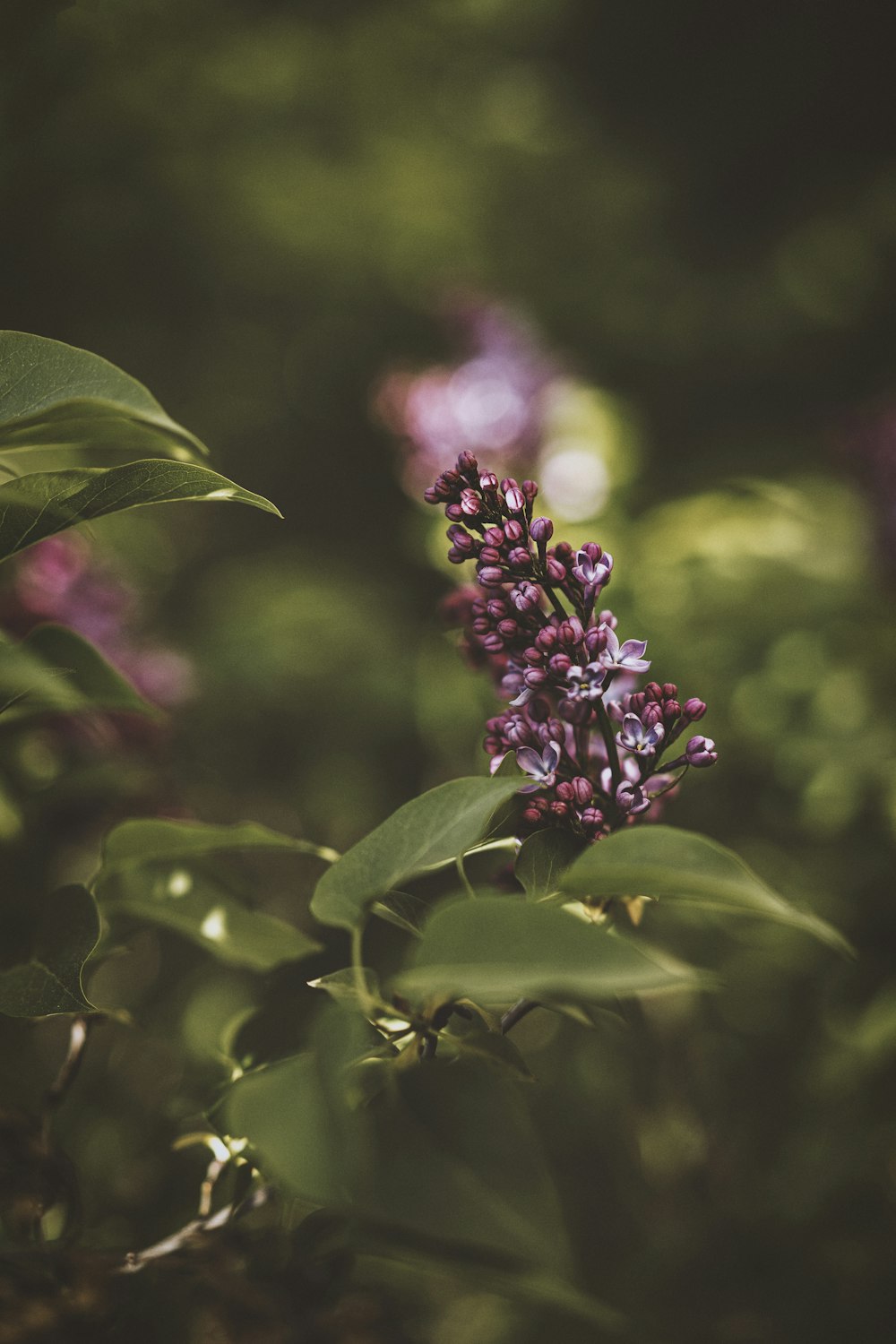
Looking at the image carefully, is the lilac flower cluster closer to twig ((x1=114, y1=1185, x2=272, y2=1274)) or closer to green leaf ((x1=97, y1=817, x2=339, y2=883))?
green leaf ((x1=97, y1=817, x2=339, y2=883))

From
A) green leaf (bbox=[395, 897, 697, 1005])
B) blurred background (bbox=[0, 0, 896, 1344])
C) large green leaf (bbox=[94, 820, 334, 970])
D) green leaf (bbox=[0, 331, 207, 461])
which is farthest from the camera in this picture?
blurred background (bbox=[0, 0, 896, 1344])

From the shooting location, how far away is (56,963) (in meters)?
0.46

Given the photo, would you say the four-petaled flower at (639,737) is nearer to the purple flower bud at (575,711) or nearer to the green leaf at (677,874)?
Answer: the purple flower bud at (575,711)

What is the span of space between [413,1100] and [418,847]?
10 cm

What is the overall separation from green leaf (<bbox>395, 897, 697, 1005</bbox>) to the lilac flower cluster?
4.7 inches

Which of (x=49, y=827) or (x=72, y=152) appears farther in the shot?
Result: (x=72, y=152)

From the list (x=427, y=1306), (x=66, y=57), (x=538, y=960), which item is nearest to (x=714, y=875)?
(x=538, y=960)

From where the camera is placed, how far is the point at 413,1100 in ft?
1.12

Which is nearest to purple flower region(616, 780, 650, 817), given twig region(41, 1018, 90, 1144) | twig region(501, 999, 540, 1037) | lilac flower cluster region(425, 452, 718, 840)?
lilac flower cluster region(425, 452, 718, 840)

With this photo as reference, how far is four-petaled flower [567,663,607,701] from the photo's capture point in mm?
436

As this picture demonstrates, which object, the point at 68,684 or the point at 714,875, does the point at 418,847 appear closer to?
the point at 714,875

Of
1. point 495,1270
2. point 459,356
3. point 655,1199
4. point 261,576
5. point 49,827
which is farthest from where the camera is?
point 261,576

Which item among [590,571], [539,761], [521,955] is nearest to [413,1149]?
[521,955]

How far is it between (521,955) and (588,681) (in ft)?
0.58
